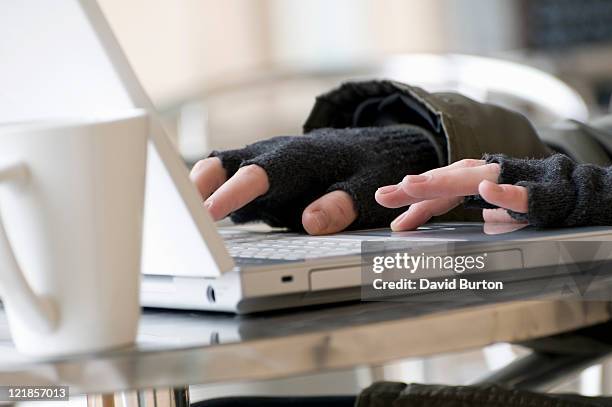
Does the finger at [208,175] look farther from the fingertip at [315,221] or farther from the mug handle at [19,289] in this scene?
the mug handle at [19,289]

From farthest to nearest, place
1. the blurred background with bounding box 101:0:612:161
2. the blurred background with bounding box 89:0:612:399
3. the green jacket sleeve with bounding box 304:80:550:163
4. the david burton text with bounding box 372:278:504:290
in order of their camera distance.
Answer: the blurred background with bounding box 101:0:612:161
the blurred background with bounding box 89:0:612:399
the green jacket sleeve with bounding box 304:80:550:163
the david burton text with bounding box 372:278:504:290

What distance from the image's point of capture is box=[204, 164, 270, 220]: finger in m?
0.65

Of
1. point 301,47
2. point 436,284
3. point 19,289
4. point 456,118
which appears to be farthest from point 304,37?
point 19,289

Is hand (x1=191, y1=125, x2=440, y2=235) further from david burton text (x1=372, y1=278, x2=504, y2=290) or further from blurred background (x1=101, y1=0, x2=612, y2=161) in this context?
blurred background (x1=101, y1=0, x2=612, y2=161)

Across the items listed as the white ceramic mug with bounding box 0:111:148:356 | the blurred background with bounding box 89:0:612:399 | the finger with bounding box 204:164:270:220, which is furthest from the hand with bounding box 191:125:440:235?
the blurred background with bounding box 89:0:612:399

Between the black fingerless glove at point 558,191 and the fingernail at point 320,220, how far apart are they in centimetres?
9

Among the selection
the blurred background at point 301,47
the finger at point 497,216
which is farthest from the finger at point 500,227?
the blurred background at point 301,47

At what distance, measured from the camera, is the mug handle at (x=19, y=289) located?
407 millimetres

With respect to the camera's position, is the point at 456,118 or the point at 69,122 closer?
the point at 69,122

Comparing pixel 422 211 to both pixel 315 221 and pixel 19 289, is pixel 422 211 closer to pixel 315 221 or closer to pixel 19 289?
pixel 315 221

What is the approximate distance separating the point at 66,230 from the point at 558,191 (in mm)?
308

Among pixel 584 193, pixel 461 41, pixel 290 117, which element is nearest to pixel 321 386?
pixel 584 193

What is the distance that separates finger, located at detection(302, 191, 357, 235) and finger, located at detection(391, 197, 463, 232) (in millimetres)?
34

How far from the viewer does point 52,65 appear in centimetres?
50
